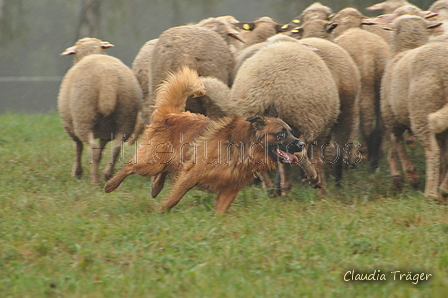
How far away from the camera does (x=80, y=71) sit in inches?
265

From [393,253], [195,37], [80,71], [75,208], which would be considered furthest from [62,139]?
[393,253]

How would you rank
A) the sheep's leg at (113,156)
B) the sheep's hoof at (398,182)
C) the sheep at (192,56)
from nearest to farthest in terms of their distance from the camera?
1. the sheep's hoof at (398,182)
2. the sheep at (192,56)
3. the sheep's leg at (113,156)

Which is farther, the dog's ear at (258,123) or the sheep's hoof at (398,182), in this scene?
the sheep's hoof at (398,182)

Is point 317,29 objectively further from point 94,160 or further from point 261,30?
point 94,160

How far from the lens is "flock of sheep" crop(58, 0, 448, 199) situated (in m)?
5.58

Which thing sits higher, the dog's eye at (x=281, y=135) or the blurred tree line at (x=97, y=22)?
the dog's eye at (x=281, y=135)

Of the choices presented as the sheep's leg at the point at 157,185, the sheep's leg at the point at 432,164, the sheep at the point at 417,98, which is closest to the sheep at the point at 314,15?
the sheep at the point at 417,98

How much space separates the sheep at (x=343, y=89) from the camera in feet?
21.1

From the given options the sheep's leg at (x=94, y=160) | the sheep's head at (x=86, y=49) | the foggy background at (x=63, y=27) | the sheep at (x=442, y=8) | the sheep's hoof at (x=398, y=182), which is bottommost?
the foggy background at (x=63, y=27)

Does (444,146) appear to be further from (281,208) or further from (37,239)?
(37,239)

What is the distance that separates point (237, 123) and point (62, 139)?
5.96m

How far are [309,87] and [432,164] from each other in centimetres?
138

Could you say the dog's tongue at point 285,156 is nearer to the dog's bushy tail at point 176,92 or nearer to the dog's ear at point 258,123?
the dog's ear at point 258,123

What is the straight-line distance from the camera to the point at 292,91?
5.58 meters
